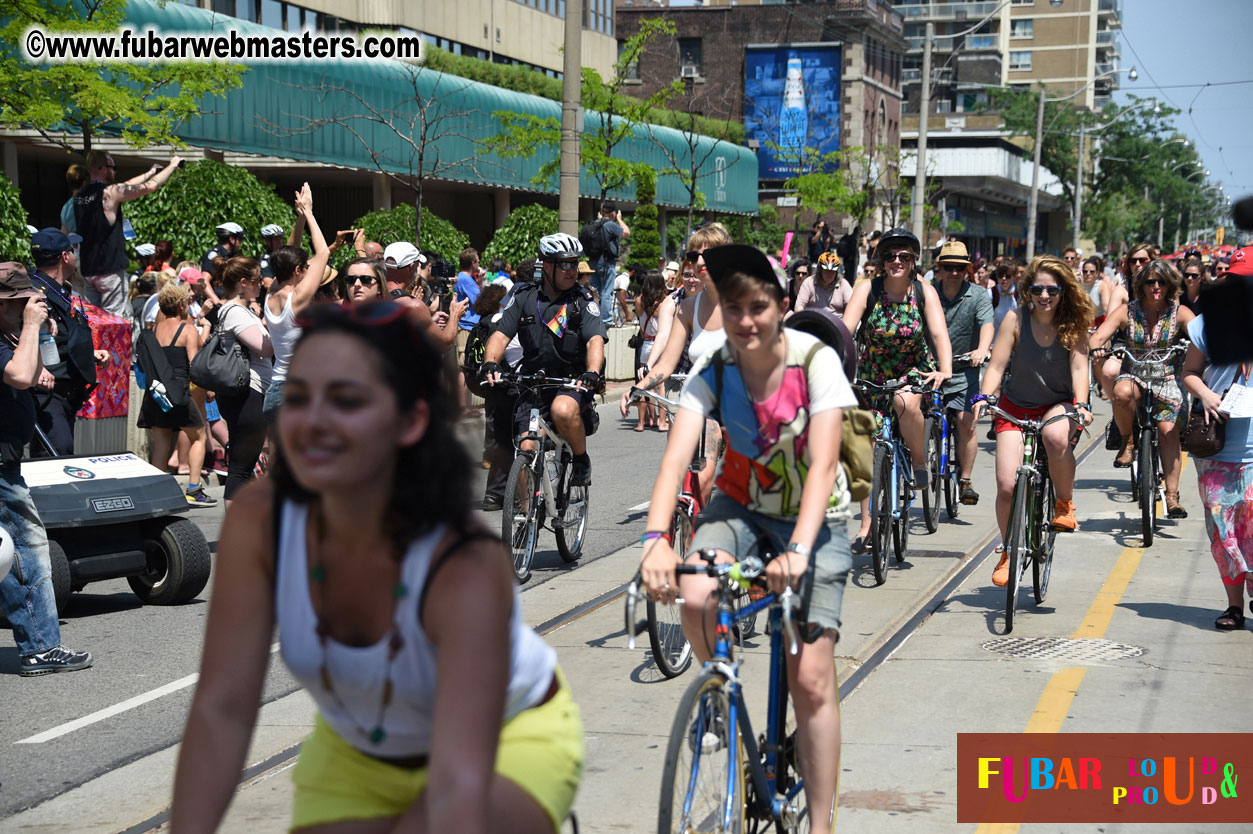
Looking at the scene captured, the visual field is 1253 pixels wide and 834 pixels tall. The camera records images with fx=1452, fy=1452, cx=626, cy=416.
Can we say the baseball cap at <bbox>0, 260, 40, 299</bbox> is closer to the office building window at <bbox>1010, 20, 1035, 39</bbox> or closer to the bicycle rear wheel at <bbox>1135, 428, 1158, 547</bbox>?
the bicycle rear wheel at <bbox>1135, 428, 1158, 547</bbox>

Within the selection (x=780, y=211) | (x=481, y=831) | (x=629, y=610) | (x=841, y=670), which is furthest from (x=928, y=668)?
(x=780, y=211)

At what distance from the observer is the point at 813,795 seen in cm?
389

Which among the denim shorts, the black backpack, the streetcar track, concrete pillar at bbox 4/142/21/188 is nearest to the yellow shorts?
the denim shorts

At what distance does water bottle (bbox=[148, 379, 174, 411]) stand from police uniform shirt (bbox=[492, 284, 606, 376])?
3975 millimetres

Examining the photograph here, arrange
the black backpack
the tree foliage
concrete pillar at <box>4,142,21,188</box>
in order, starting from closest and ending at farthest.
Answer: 1. the black backpack
2. concrete pillar at <box>4,142,21,188</box>
3. the tree foliage

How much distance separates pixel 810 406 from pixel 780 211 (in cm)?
7515

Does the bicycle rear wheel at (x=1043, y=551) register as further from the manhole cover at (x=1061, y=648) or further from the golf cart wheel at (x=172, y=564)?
the golf cart wheel at (x=172, y=564)

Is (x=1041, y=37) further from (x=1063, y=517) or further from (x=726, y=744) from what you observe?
(x=726, y=744)

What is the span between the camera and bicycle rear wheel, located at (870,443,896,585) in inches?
331

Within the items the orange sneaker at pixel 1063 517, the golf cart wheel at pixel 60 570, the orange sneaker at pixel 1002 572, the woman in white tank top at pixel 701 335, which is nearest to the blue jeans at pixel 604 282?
the woman in white tank top at pixel 701 335

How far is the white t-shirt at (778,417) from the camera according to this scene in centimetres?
394

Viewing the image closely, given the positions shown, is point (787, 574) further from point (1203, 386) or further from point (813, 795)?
point (1203, 386)

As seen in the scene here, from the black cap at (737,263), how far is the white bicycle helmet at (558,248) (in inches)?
188

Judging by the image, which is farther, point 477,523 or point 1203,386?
point 1203,386
